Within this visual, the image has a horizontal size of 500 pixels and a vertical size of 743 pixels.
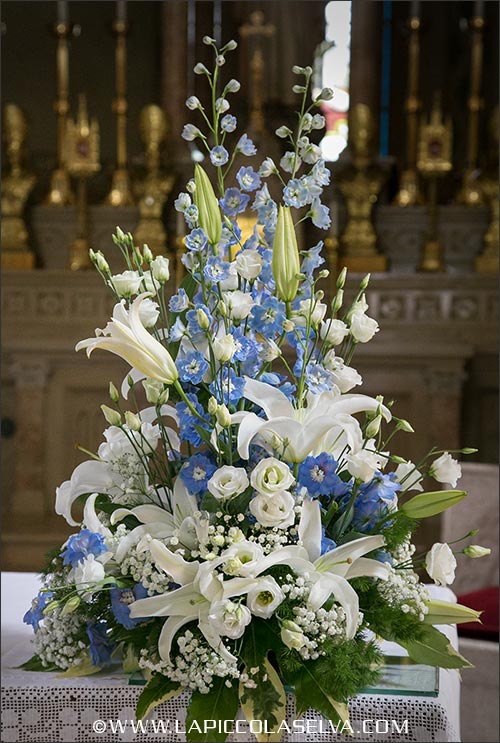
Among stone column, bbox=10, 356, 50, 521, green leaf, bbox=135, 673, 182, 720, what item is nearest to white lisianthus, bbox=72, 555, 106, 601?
green leaf, bbox=135, 673, 182, 720

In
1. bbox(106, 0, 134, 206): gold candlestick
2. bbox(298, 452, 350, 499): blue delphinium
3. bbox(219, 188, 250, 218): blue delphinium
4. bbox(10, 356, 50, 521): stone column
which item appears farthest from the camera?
bbox(106, 0, 134, 206): gold candlestick

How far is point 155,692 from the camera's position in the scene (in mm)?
1170

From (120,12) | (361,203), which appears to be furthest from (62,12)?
(361,203)

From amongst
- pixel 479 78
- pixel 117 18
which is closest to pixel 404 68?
pixel 479 78

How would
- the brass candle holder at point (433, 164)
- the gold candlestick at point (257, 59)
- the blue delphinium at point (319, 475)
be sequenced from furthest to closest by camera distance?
the gold candlestick at point (257, 59) → the brass candle holder at point (433, 164) → the blue delphinium at point (319, 475)

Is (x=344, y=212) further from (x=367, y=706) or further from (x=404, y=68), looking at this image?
(x=367, y=706)

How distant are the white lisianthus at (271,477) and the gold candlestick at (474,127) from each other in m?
4.61

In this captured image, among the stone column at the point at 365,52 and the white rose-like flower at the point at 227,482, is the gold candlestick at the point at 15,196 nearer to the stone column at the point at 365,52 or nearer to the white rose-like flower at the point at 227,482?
the stone column at the point at 365,52

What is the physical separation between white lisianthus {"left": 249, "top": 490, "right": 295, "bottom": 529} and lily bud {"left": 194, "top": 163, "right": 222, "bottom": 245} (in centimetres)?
33

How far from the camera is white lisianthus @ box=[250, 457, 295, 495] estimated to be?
1.14m

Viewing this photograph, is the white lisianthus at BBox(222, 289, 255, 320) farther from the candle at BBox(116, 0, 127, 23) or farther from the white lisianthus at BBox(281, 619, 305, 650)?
the candle at BBox(116, 0, 127, 23)

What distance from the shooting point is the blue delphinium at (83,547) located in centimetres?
121

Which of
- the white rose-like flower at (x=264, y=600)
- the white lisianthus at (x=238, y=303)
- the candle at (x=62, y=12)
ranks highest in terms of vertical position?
the candle at (x=62, y=12)

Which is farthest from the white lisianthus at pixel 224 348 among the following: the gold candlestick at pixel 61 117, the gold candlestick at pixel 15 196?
the gold candlestick at pixel 61 117
